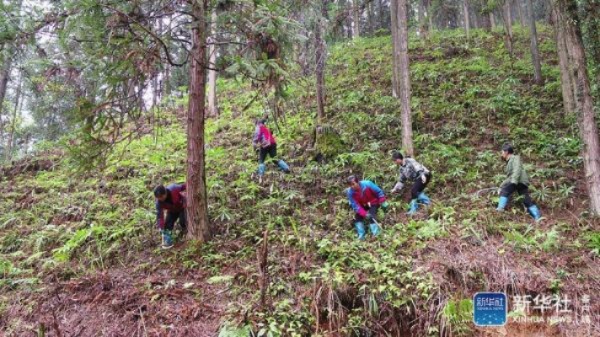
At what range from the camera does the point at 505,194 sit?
307 inches

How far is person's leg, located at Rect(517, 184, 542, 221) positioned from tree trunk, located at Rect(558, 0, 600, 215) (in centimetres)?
93

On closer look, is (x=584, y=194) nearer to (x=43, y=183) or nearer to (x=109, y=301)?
(x=109, y=301)

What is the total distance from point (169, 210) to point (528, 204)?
6939 millimetres

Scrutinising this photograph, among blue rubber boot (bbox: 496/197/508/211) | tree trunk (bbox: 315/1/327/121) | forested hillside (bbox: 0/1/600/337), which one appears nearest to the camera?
forested hillside (bbox: 0/1/600/337)

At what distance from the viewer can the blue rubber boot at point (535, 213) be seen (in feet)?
24.5

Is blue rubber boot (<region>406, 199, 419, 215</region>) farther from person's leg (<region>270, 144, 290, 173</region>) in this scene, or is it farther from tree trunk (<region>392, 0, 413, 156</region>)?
person's leg (<region>270, 144, 290, 173</region>)

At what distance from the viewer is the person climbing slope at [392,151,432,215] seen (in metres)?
8.26

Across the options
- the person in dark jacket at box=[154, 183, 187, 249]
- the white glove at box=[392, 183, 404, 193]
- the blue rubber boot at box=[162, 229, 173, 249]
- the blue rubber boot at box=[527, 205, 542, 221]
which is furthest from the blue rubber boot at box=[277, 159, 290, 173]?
the blue rubber boot at box=[527, 205, 542, 221]

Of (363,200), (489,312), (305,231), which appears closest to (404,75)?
(363,200)

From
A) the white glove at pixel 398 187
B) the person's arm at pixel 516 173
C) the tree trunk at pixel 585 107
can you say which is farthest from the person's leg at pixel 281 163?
the tree trunk at pixel 585 107

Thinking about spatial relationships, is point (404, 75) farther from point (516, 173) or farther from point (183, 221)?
point (183, 221)

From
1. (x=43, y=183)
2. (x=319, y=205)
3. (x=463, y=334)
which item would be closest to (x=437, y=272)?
(x=463, y=334)

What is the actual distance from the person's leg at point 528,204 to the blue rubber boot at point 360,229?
320 centimetres

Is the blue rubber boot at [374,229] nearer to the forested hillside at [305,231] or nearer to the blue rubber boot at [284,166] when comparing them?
the forested hillside at [305,231]
